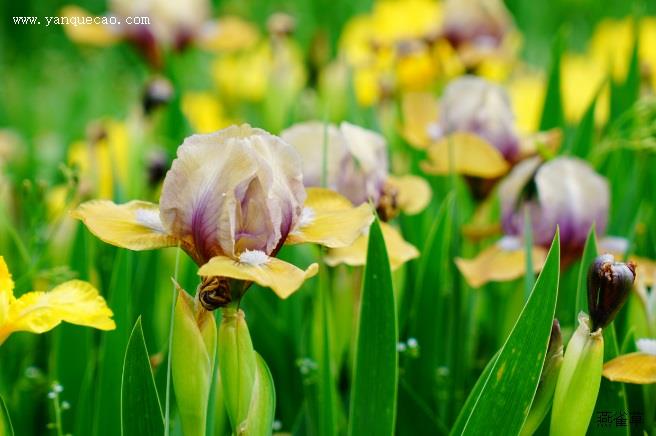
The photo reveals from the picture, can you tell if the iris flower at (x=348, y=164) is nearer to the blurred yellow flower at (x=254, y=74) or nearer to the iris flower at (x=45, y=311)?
the iris flower at (x=45, y=311)

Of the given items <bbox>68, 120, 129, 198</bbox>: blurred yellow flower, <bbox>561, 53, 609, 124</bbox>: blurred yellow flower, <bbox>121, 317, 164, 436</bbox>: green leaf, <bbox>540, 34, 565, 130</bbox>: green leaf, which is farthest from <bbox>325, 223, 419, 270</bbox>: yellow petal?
<bbox>561, 53, 609, 124</bbox>: blurred yellow flower

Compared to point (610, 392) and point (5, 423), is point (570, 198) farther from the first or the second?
point (5, 423)

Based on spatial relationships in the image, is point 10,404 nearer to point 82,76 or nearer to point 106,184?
point 106,184

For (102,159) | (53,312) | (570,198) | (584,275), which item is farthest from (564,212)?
(102,159)

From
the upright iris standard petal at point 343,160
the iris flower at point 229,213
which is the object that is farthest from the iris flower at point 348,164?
the iris flower at point 229,213

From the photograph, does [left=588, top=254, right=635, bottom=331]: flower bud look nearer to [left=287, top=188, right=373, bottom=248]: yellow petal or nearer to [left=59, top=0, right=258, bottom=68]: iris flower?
[left=287, top=188, right=373, bottom=248]: yellow petal

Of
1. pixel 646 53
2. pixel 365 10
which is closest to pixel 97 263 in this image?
pixel 646 53
